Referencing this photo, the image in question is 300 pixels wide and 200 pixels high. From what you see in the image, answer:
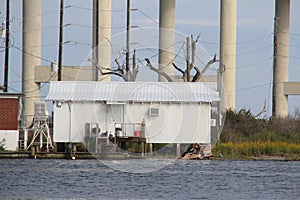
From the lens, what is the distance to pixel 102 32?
7769 centimetres

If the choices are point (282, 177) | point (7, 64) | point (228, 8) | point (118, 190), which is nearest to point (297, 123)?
point (228, 8)

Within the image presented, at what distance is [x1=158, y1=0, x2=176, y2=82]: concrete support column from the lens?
243 ft

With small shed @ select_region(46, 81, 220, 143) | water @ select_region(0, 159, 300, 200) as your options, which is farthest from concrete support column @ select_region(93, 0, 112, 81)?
water @ select_region(0, 159, 300, 200)

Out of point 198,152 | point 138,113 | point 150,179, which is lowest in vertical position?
point 150,179

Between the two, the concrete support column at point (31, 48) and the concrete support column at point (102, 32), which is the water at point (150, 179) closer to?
the concrete support column at point (102, 32)

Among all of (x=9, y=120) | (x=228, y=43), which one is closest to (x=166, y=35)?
(x=228, y=43)

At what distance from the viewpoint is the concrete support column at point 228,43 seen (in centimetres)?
7631

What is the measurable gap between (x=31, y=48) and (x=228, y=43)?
613 inches

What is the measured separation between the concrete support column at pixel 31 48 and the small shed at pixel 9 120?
16482 millimetres

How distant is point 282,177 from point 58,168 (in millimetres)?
10560

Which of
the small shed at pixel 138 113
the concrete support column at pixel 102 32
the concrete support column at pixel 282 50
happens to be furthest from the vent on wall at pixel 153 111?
the concrete support column at pixel 282 50

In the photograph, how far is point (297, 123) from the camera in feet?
237

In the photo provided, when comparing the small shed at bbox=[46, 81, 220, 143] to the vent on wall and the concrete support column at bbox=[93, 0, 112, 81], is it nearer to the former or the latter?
the vent on wall

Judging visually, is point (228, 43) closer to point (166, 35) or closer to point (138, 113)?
point (166, 35)
